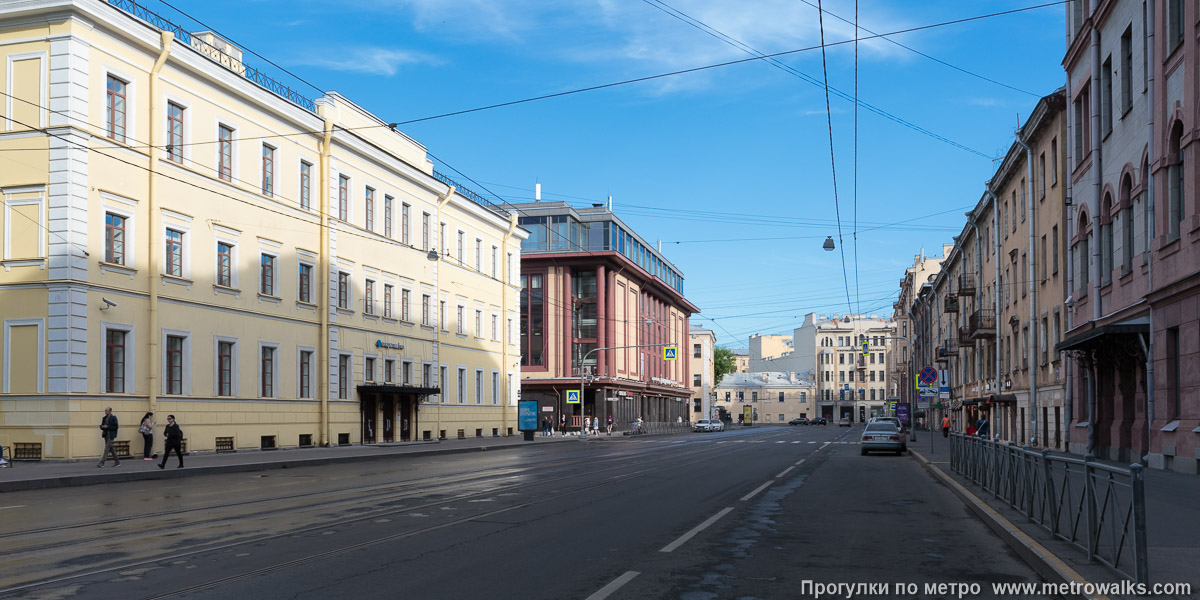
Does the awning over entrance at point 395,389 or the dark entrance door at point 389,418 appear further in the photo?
the dark entrance door at point 389,418

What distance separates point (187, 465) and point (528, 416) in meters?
28.3

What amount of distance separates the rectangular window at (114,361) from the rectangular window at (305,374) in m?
9.51

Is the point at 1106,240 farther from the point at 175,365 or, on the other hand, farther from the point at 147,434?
the point at 175,365

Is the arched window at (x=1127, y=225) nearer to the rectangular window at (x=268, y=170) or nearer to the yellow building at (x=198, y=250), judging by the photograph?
the yellow building at (x=198, y=250)

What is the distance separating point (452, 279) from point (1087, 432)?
103 ft

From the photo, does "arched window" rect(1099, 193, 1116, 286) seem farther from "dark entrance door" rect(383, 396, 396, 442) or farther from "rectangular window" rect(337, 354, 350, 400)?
"dark entrance door" rect(383, 396, 396, 442)

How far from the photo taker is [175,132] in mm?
31578

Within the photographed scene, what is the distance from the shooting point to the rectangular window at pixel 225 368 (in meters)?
33.8

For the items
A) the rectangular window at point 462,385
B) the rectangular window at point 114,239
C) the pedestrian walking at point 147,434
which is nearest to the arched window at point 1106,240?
the pedestrian walking at point 147,434

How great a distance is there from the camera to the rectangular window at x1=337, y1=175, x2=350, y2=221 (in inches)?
1624

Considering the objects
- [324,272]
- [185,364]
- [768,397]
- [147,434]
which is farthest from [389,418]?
[768,397]

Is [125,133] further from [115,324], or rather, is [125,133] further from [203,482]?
[203,482]

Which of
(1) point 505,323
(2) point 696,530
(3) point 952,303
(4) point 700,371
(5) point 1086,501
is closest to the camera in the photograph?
(5) point 1086,501

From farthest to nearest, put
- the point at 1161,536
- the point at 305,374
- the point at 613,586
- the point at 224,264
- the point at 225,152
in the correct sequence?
1. the point at 305,374
2. the point at 224,264
3. the point at 225,152
4. the point at 1161,536
5. the point at 613,586
